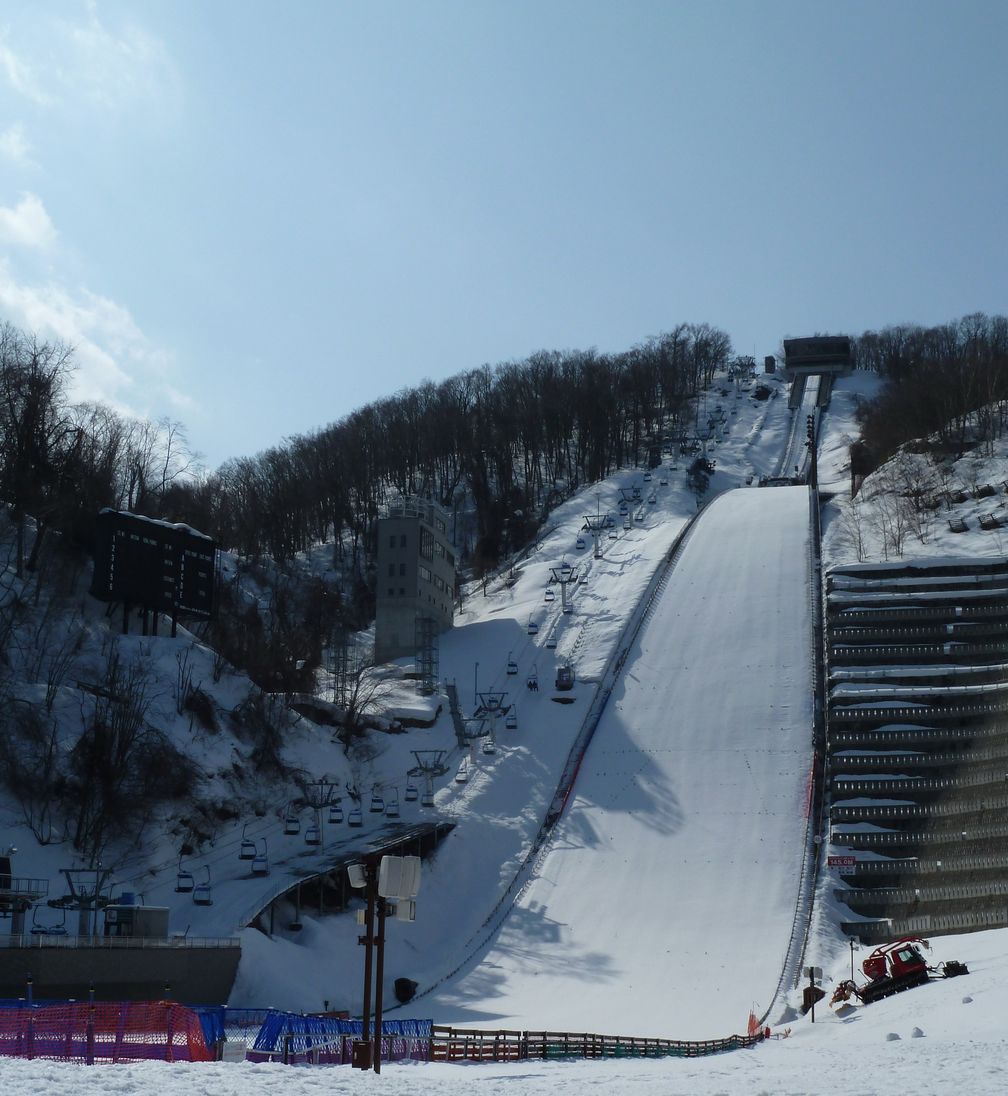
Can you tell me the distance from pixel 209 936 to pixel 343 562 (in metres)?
52.4

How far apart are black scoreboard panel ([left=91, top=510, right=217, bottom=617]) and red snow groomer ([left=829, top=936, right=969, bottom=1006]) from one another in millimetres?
30710

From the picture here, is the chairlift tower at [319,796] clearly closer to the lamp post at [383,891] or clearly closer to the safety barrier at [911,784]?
the safety barrier at [911,784]

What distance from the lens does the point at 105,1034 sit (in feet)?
53.9

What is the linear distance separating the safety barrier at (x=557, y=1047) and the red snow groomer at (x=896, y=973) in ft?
7.76

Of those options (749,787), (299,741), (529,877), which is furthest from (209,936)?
(749,787)

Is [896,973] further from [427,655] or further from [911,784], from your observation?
[427,655]

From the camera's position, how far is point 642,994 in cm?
3400

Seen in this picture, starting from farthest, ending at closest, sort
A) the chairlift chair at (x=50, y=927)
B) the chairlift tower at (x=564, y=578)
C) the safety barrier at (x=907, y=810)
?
the chairlift tower at (x=564, y=578), the safety barrier at (x=907, y=810), the chairlift chair at (x=50, y=927)

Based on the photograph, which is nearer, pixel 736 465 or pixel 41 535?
pixel 41 535

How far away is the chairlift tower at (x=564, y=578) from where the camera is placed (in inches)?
2765

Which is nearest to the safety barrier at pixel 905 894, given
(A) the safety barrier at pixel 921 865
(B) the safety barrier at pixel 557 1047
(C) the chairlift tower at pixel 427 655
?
(A) the safety barrier at pixel 921 865


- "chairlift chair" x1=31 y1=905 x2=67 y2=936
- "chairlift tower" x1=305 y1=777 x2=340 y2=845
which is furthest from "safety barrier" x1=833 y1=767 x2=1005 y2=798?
"chairlift chair" x1=31 y1=905 x2=67 y2=936

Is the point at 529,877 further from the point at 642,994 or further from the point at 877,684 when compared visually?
the point at 877,684

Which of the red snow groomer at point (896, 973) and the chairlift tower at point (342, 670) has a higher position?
the chairlift tower at point (342, 670)
